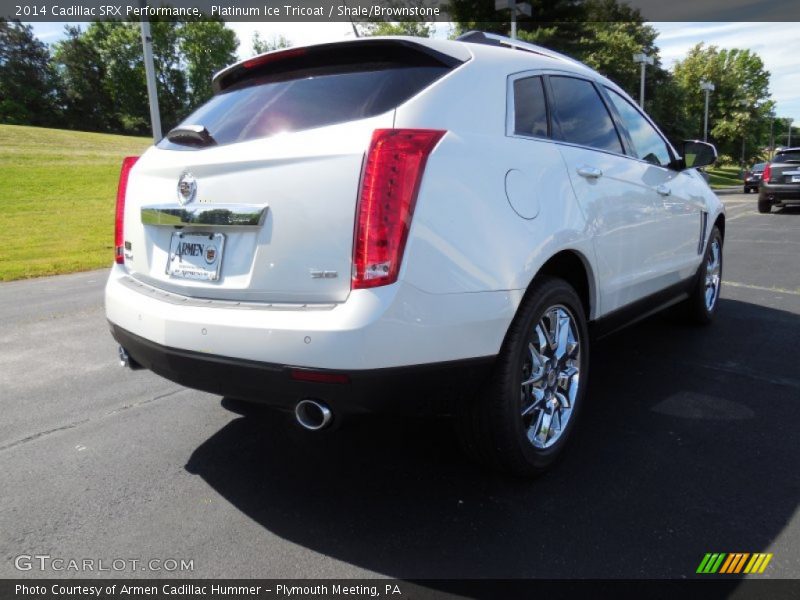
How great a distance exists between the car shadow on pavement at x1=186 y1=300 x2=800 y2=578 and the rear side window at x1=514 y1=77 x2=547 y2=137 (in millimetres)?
1449

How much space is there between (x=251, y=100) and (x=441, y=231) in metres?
1.15

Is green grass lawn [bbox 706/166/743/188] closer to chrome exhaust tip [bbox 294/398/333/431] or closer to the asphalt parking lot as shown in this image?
the asphalt parking lot

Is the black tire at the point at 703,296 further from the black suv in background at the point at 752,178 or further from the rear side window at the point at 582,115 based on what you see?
the black suv in background at the point at 752,178

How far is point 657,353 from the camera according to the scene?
14.9 feet

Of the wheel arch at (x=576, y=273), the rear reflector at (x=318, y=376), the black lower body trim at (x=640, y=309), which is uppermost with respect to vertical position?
the wheel arch at (x=576, y=273)

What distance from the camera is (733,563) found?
7.20ft

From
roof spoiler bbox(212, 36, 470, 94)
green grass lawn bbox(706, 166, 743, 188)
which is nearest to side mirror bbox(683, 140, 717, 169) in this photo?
roof spoiler bbox(212, 36, 470, 94)

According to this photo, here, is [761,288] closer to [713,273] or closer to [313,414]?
[713,273]

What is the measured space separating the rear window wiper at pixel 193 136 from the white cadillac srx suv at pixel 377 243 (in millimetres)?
10

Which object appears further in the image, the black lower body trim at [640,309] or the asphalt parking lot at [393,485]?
the black lower body trim at [640,309]

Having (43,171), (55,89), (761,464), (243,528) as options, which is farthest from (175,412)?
(55,89)

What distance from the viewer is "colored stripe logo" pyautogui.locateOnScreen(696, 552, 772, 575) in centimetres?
216

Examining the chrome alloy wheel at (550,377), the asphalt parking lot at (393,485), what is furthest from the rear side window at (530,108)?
the asphalt parking lot at (393,485)

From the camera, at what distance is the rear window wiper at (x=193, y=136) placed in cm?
262
